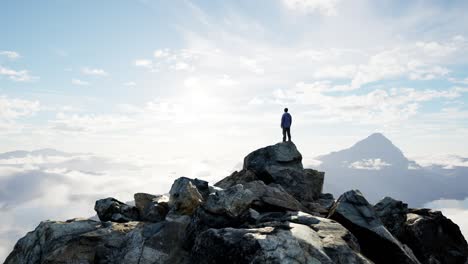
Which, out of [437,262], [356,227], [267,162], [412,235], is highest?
[267,162]

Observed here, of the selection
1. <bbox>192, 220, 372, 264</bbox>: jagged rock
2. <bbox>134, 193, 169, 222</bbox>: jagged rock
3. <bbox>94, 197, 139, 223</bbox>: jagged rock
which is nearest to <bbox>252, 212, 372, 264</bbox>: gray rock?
<bbox>192, 220, 372, 264</bbox>: jagged rock

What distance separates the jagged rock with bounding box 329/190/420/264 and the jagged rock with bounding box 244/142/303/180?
569 inches

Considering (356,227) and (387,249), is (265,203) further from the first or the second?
(387,249)

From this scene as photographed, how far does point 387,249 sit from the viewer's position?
19.4 m

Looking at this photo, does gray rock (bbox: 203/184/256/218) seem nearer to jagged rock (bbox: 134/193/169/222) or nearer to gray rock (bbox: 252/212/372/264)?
gray rock (bbox: 252/212/372/264)

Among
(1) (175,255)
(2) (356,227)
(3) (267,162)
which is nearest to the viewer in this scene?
(1) (175,255)

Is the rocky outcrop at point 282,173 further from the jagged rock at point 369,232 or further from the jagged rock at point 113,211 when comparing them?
the jagged rock at point 369,232

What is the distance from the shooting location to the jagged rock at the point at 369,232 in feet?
63.3

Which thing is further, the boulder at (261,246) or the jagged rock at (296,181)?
the jagged rock at (296,181)

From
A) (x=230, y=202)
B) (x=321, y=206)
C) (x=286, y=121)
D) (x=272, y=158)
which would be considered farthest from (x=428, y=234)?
(x=286, y=121)

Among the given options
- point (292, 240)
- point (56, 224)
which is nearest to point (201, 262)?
point (292, 240)

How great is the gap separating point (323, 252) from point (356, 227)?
7211mm

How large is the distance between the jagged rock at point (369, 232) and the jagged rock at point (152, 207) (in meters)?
13.0

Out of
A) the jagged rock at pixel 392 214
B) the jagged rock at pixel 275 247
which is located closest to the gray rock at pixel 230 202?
the jagged rock at pixel 275 247
